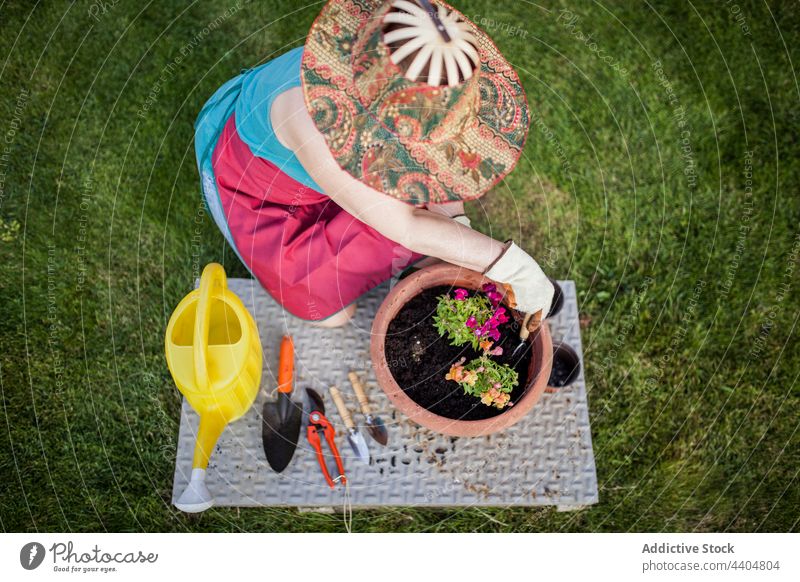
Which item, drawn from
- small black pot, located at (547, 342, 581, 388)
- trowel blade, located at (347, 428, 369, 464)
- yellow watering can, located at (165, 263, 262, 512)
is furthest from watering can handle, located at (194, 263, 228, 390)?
small black pot, located at (547, 342, 581, 388)

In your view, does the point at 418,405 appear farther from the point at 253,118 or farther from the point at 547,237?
the point at 547,237

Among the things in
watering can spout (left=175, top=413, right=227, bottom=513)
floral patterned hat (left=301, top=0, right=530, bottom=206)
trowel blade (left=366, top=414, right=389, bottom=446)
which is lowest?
watering can spout (left=175, top=413, right=227, bottom=513)

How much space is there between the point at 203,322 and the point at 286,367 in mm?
451

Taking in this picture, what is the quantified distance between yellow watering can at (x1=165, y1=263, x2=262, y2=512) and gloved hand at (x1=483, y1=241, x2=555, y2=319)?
2.47 feet

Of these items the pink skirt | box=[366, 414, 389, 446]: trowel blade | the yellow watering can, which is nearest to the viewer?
the yellow watering can

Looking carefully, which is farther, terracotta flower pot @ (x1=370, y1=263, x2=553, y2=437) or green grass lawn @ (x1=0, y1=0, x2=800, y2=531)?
green grass lawn @ (x1=0, y1=0, x2=800, y2=531)

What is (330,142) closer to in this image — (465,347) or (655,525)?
(465,347)

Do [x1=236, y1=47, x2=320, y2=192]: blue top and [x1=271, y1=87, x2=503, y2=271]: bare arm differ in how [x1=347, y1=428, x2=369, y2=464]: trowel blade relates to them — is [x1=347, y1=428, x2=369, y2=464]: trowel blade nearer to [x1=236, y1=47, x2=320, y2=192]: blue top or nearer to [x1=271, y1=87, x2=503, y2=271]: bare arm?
[x1=271, y1=87, x2=503, y2=271]: bare arm

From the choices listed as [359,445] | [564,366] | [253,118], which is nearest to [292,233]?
[253,118]

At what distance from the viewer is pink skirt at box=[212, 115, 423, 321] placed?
2.06 meters

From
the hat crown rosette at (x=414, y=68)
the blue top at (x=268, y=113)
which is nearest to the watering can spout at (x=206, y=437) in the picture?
the blue top at (x=268, y=113)

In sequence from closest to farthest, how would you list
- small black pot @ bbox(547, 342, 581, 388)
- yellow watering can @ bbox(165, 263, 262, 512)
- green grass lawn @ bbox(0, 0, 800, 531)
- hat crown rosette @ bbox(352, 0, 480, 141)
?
1. hat crown rosette @ bbox(352, 0, 480, 141)
2. yellow watering can @ bbox(165, 263, 262, 512)
3. small black pot @ bbox(547, 342, 581, 388)
4. green grass lawn @ bbox(0, 0, 800, 531)

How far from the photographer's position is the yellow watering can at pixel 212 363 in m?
1.96

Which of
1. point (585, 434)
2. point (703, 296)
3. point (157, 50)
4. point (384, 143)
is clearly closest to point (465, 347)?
point (585, 434)
